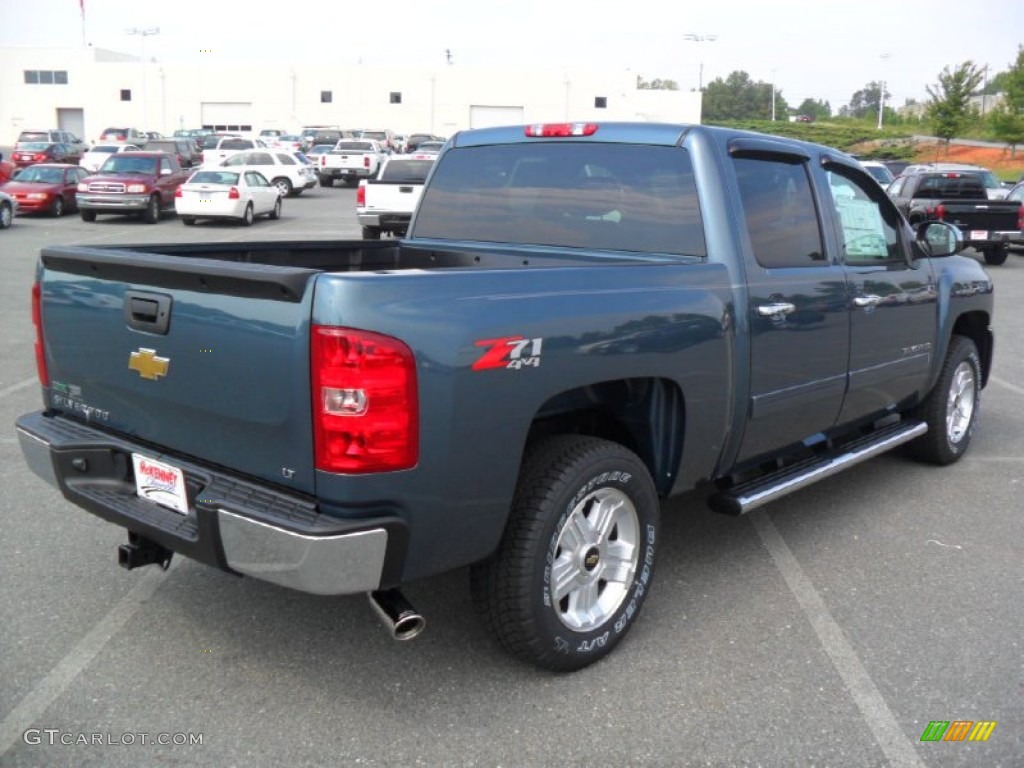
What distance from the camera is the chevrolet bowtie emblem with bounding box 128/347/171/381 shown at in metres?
3.23

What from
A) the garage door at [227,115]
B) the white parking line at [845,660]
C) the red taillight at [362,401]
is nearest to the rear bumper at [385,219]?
the white parking line at [845,660]

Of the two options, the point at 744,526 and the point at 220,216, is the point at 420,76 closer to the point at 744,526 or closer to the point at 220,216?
the point at 220,216

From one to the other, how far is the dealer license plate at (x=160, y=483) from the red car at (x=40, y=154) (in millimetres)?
39099

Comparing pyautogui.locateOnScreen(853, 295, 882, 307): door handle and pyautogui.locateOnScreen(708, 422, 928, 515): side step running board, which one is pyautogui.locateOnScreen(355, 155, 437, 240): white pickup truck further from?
pyautogui.locateOnScreen(853, 295, 882, 307): door handle

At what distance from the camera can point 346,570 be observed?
9.29ft

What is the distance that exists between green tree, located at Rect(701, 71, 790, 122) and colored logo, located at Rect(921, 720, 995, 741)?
463 feet

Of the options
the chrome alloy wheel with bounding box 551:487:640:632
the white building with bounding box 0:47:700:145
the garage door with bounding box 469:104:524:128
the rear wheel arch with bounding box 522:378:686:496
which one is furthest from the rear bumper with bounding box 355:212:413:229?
the garage door with bounding box 469:104:524:128

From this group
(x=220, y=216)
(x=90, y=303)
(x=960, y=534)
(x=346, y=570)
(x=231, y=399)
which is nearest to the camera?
(x=346, y=570)

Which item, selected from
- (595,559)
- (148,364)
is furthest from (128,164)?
(595,559)

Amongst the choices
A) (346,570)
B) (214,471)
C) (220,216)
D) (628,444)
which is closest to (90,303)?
(214,471)

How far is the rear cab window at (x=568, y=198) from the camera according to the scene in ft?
13.7

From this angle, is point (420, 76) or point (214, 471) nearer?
point (214, 471)

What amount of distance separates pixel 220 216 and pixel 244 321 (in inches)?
869

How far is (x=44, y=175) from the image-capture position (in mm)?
25047
